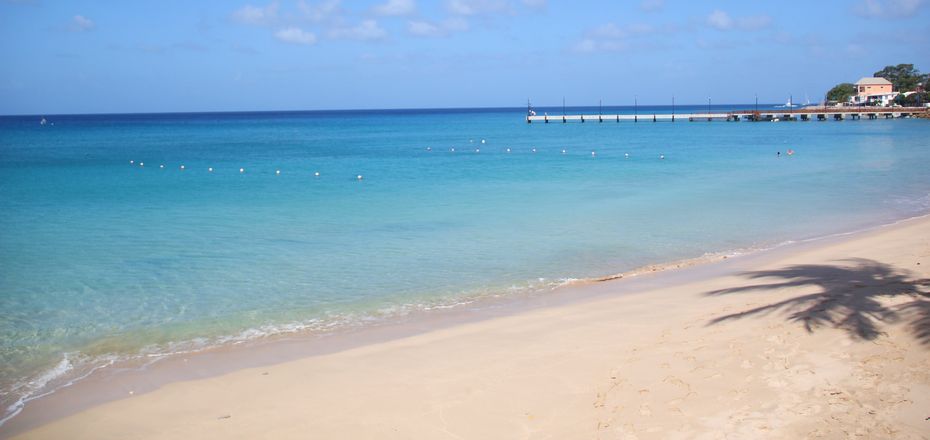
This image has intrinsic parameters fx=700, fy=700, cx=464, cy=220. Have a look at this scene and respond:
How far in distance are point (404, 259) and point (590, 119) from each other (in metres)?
112

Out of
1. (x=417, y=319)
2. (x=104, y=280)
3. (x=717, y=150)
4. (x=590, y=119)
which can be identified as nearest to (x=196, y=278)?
(x=104, y=280)

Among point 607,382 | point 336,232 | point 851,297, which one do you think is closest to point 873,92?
point 336,232

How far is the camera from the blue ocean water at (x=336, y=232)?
11109mm

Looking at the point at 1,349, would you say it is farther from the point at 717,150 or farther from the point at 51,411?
the point at 717,150

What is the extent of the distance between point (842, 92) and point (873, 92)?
6.97 metres

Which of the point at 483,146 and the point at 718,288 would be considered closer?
the point at 718,288

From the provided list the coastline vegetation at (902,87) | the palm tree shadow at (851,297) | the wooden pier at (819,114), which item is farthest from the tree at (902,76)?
the palm tree shadow at (851,297)

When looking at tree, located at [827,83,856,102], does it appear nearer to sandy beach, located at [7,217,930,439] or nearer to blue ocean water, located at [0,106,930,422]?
blue ocean water, located at [0,106,930,422]

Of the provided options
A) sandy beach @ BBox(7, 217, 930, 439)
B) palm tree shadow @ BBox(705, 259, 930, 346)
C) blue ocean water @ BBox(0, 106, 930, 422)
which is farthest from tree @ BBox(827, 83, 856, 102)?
sandy beach @ BBox(7, 217, 930, 439)

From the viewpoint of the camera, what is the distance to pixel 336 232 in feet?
62.3

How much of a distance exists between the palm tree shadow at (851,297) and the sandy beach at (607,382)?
0.04 m

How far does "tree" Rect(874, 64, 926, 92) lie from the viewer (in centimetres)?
12100

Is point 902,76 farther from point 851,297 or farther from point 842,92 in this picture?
point 851,297

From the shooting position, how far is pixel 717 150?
167 ft
